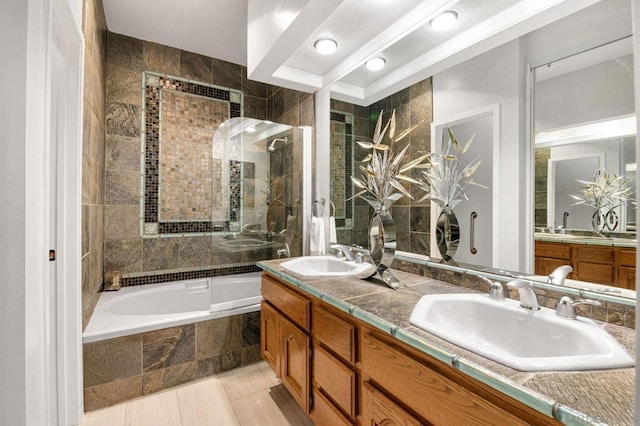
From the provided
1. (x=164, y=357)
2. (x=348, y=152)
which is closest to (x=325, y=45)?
(x=348, y=152)

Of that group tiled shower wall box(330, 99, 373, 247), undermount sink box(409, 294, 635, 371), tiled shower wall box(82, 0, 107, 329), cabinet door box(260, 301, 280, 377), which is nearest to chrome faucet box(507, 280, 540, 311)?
undermount sink box(409, 294, 635, 371)

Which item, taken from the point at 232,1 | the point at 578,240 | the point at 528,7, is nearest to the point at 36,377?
the point at 578,240

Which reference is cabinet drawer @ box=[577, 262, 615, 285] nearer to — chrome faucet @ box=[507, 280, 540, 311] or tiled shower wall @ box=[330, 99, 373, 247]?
chrome faucet @ box=[507, 280, 540, 311]

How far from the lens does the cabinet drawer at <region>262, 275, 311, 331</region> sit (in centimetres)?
143

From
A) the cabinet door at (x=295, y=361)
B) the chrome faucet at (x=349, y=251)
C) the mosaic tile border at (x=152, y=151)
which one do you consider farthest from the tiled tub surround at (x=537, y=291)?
the mosaic tile border at (x=152, y=151)

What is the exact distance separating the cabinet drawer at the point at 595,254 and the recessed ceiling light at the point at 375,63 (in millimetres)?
1398

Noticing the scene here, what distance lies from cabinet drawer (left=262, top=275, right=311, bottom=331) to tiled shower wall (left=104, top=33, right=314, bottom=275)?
73cm

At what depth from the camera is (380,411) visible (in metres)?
0.96

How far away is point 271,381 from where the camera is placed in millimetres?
2045

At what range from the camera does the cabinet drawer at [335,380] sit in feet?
3.67

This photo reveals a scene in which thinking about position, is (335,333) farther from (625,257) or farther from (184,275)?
(184,275)

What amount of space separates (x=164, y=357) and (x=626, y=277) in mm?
2397

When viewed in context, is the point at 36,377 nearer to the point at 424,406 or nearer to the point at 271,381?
the point at 424,406

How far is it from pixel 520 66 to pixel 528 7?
0.23m
